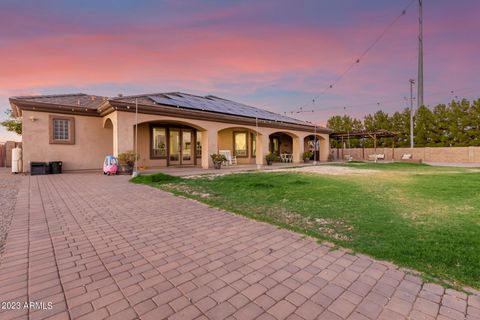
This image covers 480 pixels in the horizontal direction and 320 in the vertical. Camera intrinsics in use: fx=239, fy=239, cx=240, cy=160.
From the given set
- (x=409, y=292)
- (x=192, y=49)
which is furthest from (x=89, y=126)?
(x=409, y=292)

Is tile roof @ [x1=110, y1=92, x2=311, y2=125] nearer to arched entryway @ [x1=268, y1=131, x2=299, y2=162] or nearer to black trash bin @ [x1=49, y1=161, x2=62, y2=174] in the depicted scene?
arched entryway @ [x1=268, y1=131, x2=299, y2=162]

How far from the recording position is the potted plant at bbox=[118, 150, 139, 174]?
1087cm

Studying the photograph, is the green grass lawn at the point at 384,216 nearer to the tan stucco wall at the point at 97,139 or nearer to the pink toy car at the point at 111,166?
the pink toy car at the point at 111,166

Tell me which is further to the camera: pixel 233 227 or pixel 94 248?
pixel 233 227

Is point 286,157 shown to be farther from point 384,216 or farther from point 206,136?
point 384,216

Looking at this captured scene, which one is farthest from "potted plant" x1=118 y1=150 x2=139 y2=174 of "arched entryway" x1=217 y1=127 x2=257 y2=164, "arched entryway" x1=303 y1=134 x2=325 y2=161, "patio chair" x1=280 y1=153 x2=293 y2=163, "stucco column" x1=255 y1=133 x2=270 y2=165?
"arched entryway" x1=303 y1=134 x2=325 y2=161

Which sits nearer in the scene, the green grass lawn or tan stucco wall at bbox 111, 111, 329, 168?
the green grass lawn

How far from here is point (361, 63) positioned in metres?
15.5

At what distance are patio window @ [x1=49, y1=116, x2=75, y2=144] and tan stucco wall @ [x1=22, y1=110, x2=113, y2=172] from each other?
0.55 ft

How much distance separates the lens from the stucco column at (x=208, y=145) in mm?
14305

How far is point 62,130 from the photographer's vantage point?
1219cm

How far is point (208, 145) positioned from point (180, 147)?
2.51m

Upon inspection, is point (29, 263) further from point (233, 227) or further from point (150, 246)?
point (233, 227)

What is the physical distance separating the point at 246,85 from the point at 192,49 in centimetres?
711
